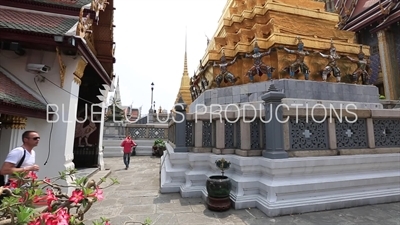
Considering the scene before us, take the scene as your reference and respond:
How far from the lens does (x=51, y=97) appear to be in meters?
5.13

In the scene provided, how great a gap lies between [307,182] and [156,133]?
523 inches

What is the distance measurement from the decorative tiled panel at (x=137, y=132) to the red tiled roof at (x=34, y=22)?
37.0 feet

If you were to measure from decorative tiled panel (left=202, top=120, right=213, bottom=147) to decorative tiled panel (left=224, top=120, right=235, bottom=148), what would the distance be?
18.7 inches

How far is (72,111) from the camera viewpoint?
17.7 ft

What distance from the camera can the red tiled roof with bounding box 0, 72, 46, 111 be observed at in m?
4.03

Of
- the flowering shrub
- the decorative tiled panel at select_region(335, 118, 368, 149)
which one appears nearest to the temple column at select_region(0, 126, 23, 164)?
the flowering shrub

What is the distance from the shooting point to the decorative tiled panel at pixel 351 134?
5.11m

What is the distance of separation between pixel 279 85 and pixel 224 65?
2.17 metres

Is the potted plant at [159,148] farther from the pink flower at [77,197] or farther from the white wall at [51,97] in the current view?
the pink flower at [77,197]

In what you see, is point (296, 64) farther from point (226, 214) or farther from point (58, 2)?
point (58, 2)

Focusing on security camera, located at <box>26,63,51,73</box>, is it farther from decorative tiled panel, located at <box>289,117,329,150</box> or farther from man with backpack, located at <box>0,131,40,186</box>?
decorative tiled panel, located at <box>289,117,329,150</box>

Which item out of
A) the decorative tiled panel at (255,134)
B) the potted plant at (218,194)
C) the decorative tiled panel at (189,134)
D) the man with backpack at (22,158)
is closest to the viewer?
the man with backpack at (22,158)

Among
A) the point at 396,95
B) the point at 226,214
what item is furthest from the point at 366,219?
the point at 396,95

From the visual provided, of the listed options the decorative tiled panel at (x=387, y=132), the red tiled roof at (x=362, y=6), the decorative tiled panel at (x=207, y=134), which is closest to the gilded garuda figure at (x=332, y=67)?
the decorative tiled panel at (x=387, y=132)
